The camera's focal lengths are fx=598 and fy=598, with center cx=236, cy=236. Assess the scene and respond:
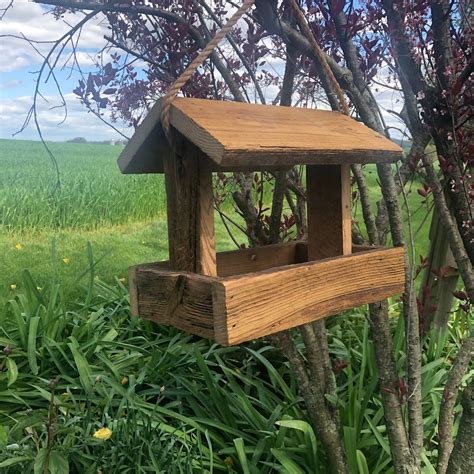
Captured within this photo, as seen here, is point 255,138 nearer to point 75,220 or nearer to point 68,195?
point 75,220

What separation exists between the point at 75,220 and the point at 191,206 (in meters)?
4.69

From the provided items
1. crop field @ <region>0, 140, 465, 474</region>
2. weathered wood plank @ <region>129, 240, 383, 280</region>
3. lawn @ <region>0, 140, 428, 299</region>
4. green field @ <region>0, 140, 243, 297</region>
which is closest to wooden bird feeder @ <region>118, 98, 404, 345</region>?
weathered wood plank @ <region>129, 240, 383, 280</region>

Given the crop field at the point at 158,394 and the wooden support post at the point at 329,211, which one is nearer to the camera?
the wooden support post at the point at 329,211

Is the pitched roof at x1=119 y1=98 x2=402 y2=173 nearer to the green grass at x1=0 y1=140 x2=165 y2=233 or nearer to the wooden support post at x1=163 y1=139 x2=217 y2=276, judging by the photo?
the wooden support post at x1=163 y1=139 x2=217 y2=276

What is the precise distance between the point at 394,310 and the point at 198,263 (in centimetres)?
286

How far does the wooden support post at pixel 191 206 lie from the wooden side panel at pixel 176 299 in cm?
6

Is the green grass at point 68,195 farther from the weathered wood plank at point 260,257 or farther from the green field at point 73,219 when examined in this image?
the weathered wood plank at point 260,257

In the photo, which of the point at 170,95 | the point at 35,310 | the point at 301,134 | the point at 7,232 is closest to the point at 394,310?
the point at 35,310

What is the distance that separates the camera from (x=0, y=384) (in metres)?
2.55

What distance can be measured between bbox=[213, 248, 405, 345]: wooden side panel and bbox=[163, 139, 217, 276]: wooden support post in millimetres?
167

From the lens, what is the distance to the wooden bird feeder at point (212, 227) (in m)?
1.23

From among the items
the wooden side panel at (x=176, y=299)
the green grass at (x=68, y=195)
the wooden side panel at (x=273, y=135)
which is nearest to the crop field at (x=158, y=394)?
the wooden side panel at (x=176, y=299)

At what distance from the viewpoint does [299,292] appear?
1.39 m

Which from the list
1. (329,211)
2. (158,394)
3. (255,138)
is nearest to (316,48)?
(329,211)
